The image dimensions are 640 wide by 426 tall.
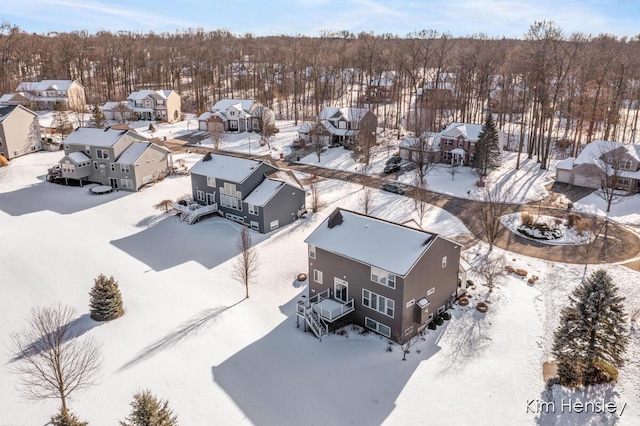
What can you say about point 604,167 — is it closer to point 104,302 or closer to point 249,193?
point 249,193

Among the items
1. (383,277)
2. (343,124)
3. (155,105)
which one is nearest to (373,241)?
(383,277)

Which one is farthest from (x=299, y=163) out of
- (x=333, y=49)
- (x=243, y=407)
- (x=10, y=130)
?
(x=333, y=49)

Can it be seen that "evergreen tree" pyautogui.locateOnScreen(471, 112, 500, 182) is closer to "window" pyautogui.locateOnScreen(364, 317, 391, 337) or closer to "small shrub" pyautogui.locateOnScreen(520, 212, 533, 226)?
"small shrub" pyautogui.locateOnScreen(520, 212, 533, 226)

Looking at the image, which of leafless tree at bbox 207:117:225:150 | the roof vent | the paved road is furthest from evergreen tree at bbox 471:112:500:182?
leafless tree at bbox 207:117:225:150

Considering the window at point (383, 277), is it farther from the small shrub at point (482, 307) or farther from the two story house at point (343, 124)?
the two story house at point (343, 124)

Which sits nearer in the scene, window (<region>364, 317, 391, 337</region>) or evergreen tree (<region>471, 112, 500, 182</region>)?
window (<region>364, 317, 391, 337</region>)

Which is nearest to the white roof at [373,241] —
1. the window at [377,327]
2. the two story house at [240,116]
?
the window at [377,327]

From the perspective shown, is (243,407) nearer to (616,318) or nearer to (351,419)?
(351,419)
